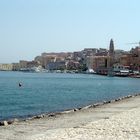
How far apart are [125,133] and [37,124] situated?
4.68 metres

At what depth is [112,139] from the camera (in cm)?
1288

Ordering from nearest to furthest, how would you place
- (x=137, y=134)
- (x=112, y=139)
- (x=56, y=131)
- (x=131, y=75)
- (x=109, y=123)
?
1. (x=112, y=139)
2. (x=137, y=134)
3. (x=56, y=131)
4. (x=109, y=123)
5. (x=131, y=75)

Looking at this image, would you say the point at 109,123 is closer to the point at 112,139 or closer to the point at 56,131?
the point at 56,131

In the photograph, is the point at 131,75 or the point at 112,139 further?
the point at 131,75

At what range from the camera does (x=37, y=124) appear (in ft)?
58.2

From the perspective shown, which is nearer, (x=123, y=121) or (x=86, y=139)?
(x=86, y=139)

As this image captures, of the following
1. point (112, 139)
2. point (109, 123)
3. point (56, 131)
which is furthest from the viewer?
point (109, 123)

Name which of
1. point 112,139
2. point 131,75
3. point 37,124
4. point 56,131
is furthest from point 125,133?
point 131,75

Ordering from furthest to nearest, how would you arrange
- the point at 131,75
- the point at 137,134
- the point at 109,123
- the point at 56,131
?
the point at 131,75 < the point at 109,123 < the point at 56,131 < the point at 137,134

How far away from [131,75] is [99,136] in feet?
602

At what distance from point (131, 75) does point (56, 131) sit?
598 ft

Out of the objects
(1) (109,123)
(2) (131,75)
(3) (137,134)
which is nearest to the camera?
(3) (137,134)

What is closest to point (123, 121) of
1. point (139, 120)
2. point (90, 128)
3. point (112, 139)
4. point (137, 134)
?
point (139, 120)

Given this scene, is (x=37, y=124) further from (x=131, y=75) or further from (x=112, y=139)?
(x=131, y=75)
